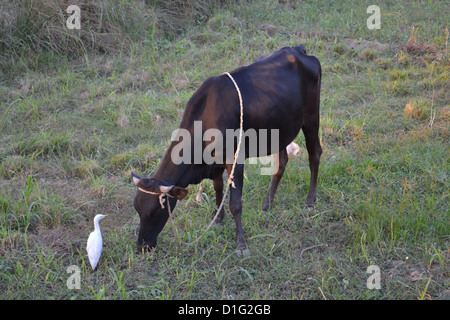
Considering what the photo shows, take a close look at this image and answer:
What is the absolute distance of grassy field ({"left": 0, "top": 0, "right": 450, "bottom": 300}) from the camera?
3928 millimetres

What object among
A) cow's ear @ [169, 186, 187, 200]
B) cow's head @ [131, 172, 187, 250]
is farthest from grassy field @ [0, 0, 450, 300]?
cow's ear @ [169, 186, 187, 200]

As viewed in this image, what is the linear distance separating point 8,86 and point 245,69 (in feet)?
14.1

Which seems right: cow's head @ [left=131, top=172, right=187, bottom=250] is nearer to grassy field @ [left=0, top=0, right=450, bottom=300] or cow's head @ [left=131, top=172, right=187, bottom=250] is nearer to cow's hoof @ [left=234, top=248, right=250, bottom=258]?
grassy field @ [left=0, top=0, right=450, bottom=300]

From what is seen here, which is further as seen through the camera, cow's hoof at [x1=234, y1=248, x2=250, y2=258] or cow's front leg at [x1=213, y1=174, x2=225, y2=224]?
cow's front leg at [x1=213, y1=174, x2=225, y2=224]

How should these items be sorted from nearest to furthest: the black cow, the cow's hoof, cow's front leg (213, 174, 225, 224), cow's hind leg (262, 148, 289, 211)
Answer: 1. the black cow
2. the cow's hoof
3. cow's front leg (213, 174, 225, 224)
4. cow's hind leg (262, 148, 289, 211)

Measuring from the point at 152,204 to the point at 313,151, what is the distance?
6.01ft

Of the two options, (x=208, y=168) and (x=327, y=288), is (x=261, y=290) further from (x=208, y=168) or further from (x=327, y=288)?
(x=208, y=168)

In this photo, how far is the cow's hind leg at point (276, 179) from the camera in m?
4.94

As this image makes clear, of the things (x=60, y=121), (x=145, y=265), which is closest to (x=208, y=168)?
(x=145, y=265)

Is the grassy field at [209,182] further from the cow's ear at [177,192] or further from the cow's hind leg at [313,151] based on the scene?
the cow's ear at [177,192]

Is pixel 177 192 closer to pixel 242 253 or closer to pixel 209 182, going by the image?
pixel 242 253

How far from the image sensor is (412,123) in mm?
6328

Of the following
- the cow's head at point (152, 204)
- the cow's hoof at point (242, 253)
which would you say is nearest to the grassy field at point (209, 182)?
the cow's hoof at point (242, 253)

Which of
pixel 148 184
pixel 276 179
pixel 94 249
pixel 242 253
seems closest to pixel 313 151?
pixel 276 179
